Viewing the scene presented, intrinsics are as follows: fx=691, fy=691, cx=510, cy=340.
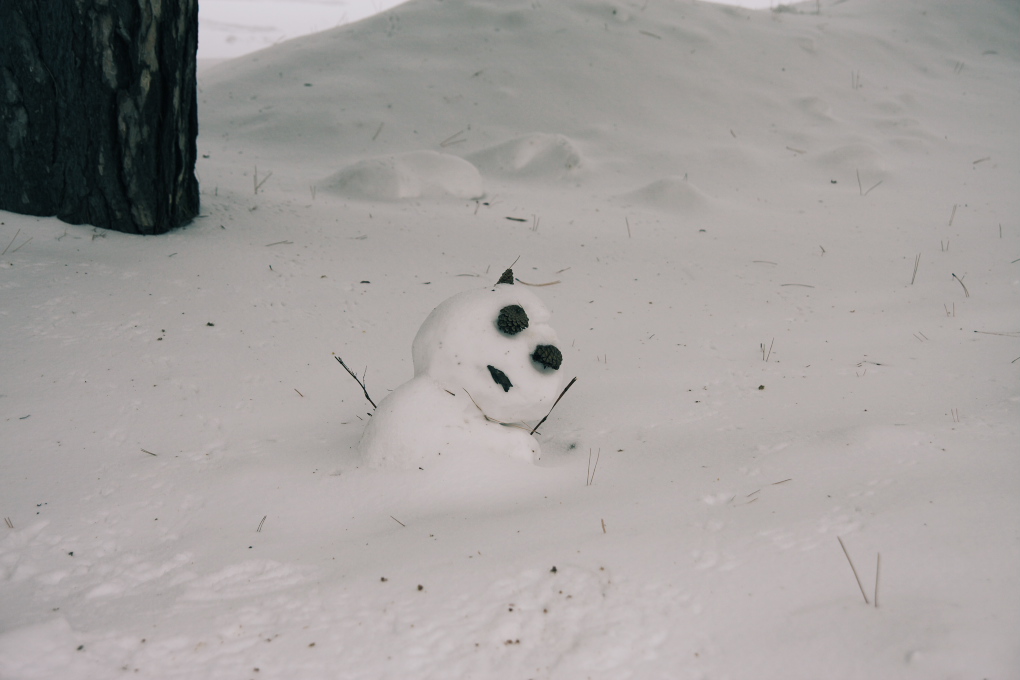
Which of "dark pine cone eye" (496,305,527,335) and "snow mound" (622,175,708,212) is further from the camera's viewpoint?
"snow mound" (622,175,708,212)

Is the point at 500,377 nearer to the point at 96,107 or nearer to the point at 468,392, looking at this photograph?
the point at 468,392

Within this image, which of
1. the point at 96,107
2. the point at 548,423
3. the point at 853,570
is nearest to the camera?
the point at 853,570

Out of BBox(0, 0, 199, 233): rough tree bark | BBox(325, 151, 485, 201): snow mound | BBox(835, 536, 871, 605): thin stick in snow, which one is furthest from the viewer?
BBox(325, 151, 485, 201): snow mound

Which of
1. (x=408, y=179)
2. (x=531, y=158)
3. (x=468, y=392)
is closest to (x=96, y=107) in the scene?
(x=408, y=179)

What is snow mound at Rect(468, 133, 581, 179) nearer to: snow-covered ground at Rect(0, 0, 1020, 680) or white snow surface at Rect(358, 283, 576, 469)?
snow-covered ground at Rect(0, 0, 1020, 680)

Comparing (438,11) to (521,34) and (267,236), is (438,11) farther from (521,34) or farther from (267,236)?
(267,236)

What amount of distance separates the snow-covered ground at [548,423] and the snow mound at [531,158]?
1.0 inches

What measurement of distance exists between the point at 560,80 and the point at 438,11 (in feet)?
5.91

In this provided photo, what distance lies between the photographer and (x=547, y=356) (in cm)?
179

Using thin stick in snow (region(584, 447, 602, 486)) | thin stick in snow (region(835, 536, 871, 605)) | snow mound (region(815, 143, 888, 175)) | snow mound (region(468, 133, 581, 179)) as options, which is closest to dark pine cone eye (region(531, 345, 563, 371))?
thin stick in snow (region(584, 447, 602, 486))

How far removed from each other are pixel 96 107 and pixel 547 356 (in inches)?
89.4

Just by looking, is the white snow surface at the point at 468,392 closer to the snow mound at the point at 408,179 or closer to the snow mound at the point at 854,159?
the snow mound at the point at 408,179

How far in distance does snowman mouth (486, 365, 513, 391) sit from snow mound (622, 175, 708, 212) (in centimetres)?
251

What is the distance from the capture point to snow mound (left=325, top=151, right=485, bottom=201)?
3955 mm
